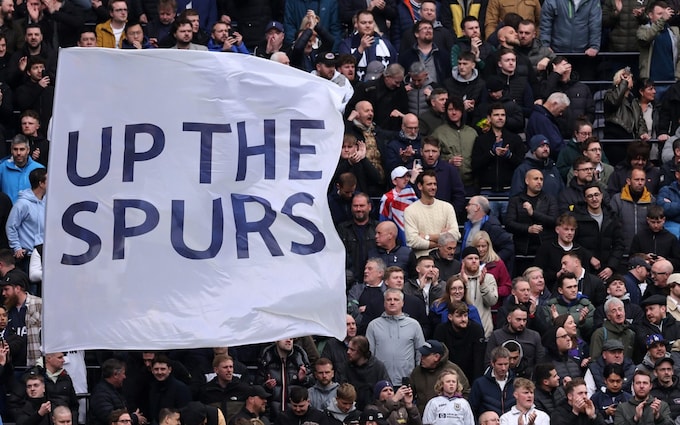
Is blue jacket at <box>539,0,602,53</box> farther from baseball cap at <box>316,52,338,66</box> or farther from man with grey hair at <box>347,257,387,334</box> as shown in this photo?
man with grey hair at <box>347,257,387,334</box>

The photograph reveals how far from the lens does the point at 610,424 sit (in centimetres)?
1828

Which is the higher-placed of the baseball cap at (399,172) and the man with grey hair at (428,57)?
the man with grey hair at (428,57)

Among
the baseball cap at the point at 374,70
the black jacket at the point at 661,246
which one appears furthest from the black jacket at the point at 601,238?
the baseball cap at the point at 374,70

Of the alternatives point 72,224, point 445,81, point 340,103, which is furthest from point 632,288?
point 72,224

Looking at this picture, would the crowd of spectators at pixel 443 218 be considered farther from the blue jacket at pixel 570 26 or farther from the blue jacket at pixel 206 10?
the blue jacket at pixel 206 10

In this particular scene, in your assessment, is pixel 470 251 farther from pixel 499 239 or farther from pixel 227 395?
pixel 227 395

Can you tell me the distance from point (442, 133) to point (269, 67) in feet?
30.4

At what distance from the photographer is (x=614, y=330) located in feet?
63.6

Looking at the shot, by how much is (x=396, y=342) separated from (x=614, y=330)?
2345 mm

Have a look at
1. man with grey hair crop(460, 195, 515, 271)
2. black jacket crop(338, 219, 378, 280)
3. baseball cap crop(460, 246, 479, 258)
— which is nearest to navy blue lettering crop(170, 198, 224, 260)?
baseball cap crop(460, 246, 479, 258)

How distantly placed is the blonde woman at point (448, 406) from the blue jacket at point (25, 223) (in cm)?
517

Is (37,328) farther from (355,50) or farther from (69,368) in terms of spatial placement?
(355,50)

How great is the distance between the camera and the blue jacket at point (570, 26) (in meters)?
25.0

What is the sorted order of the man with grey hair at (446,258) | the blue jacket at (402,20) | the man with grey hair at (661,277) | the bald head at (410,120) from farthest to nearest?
the blue jacket at (402,20) → the bald head at (410,120) → the man with grey hair at (661,277) → the man with grey hair at (446,258)
